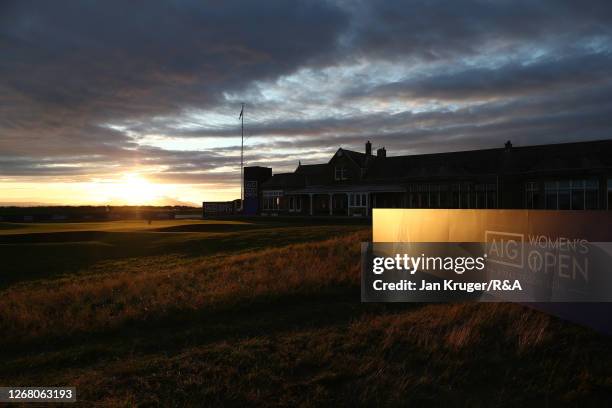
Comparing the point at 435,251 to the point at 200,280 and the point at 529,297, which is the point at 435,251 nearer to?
the point at 529,297

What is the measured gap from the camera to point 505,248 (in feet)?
32.7

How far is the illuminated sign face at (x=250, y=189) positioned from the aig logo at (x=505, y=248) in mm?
49552

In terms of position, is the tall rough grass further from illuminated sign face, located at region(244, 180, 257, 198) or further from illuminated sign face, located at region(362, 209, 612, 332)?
illuminated sign face, located at region(244, 180, 257, 198)

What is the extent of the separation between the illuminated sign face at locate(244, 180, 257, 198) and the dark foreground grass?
149ft

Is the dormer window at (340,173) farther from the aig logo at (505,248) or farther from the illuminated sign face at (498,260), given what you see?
the aig logo at (505,248)

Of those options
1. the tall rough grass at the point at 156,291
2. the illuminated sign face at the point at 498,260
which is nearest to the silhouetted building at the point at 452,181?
the illuminated sign face at the point at 498,260

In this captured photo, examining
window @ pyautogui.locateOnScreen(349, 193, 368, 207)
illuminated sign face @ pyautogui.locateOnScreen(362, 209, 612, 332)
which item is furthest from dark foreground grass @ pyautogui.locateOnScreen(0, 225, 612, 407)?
window @ pyautogui.locateOnScreen(349, 193, 368, 207)

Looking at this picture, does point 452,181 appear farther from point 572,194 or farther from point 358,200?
point 358,200

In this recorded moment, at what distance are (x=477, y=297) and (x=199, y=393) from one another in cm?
763

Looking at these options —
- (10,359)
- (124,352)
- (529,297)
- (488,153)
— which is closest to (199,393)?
(124,352)

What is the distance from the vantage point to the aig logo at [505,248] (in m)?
9.44

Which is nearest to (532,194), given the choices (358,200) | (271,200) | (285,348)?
(358,200)

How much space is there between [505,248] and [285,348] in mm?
5810

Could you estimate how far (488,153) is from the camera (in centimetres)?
4109
